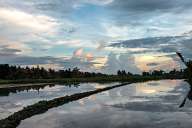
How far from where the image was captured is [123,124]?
22.7m

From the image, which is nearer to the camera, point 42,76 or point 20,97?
point 20,97

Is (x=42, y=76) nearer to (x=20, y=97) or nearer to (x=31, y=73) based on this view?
(x=31, y=73)

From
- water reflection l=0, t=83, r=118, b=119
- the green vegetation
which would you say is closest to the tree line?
the green vegetation

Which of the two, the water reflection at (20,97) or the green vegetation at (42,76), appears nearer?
the water reflection at (20,97)

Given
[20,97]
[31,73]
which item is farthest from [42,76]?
[20,97]

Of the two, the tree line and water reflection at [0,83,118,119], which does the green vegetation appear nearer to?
the tree line

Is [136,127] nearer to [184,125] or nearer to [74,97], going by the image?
[184,125]

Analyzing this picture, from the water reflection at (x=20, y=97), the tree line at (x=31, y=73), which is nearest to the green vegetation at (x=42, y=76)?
the tree line at (x=31, y=73)

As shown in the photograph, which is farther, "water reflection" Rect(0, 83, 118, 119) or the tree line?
the tree line

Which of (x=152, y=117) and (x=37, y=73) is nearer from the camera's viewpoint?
(x=152, y=117)

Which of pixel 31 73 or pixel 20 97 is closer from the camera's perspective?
pixel 20 97

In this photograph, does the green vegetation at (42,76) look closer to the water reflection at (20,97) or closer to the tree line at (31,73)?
the tree line at (31,73)

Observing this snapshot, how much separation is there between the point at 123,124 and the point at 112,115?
15.5 ft

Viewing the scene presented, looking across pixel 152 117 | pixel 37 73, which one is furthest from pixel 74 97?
pixel 37 73
